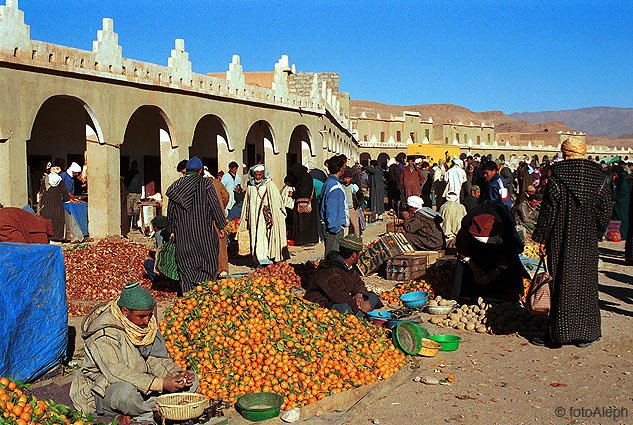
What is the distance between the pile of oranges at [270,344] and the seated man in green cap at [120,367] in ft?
2.20

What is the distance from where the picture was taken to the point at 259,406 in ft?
14.5

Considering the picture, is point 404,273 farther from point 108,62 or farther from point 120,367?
point 108,62

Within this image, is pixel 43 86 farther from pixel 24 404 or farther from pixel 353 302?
pixel 24 404

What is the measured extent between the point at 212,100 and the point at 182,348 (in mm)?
12429

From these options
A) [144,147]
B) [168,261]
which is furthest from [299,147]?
[168,261]

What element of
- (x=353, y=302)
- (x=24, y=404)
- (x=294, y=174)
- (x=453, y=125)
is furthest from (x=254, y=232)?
(x=453, y=125)

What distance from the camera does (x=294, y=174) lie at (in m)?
11.2

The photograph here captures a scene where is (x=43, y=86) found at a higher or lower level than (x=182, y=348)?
higher

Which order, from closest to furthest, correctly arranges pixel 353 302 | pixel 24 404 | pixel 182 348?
1. pixel 24 404
2. pixel 182 348
3. pixel 353 302

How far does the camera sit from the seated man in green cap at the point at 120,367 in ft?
13.0

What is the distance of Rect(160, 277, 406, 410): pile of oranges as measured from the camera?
185 inches

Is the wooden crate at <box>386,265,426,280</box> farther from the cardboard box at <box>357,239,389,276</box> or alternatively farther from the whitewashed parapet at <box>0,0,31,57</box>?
the whitewashed parapet at <box>0,0,31,57</box>

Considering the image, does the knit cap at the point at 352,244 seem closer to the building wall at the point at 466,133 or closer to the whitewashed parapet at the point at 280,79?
the whitewashed parapet at the point at 280,79

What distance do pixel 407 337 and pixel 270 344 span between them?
136 cm
